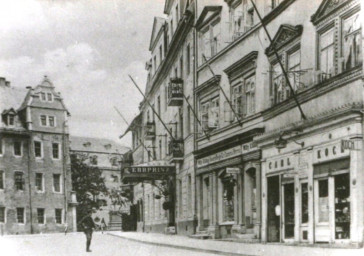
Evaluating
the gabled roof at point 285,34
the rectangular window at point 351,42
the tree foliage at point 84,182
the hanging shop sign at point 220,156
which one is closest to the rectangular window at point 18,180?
the tree foliage at point 84,182

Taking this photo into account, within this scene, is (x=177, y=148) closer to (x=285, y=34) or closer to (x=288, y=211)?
(x=288, y=211)

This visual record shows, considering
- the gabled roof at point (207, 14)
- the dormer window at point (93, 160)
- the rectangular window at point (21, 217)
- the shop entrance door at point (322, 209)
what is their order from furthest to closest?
the dormer window at point (93, 160)
the rectangular window at point (21, 217)
the gabled roof at point (207, 14)
the shop entrance door at point (322, 209)

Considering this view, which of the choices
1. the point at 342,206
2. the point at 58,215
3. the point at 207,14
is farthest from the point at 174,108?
the point at 58,215

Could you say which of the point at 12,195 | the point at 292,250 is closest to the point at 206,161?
the point at 292,250

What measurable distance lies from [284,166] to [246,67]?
13.2 feet

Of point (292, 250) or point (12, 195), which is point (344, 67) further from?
point (12, 195)

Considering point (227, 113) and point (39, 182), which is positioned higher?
point (227, 113)

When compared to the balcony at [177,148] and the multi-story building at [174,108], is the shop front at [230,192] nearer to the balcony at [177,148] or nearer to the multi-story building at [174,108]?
the multi-story building at [174,108]

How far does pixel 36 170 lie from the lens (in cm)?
3853

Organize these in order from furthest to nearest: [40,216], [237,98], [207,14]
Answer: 1. [40,216]
2. [207,14]
3. [237,98]

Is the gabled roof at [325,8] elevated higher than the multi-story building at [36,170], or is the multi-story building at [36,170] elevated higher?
the gabled roof at [325,8]

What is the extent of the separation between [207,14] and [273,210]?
308 inches

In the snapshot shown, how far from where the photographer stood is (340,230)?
12562 millimetres

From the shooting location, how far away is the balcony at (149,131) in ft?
94.1
